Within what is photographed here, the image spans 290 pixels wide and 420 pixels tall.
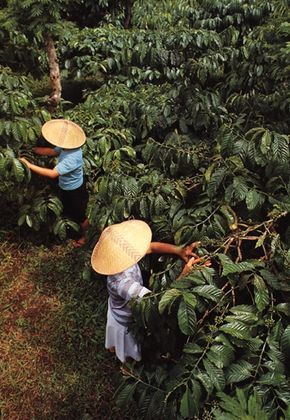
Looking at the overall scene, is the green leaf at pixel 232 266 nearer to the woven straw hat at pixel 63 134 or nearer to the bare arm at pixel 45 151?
the woven straw hat at pixel 63 134

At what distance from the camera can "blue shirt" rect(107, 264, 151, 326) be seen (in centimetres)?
212

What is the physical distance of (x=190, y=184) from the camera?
2590 millimetres

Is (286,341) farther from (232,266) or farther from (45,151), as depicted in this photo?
(45,151)

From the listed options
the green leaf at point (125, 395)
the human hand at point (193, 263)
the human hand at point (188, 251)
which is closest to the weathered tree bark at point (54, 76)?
the human hand at point (188, 251)

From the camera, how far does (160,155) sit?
9.37ft

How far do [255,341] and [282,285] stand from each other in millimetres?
265

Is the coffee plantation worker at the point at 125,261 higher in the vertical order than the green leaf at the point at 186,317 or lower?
lower

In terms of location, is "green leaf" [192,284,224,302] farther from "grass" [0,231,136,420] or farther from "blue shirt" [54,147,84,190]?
"blue shirt" [54,147,84,190]

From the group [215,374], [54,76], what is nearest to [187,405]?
[215,374]

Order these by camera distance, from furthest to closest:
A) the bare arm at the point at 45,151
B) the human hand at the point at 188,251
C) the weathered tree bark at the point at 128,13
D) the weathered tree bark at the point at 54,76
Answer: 1. the weathered tree bark at the point at 128,13
2. the weathered tree bark at the point at 54,76
3. the bare arm at the point at 45,151
4. the human hand at the point at 188,251

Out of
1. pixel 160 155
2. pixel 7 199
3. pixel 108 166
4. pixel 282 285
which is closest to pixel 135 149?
pixel 108 166

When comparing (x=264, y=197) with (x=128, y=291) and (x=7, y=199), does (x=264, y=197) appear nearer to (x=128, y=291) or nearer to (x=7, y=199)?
(x=128, y=291)

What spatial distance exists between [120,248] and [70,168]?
126 centimetres

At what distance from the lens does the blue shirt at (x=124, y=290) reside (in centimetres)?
212
